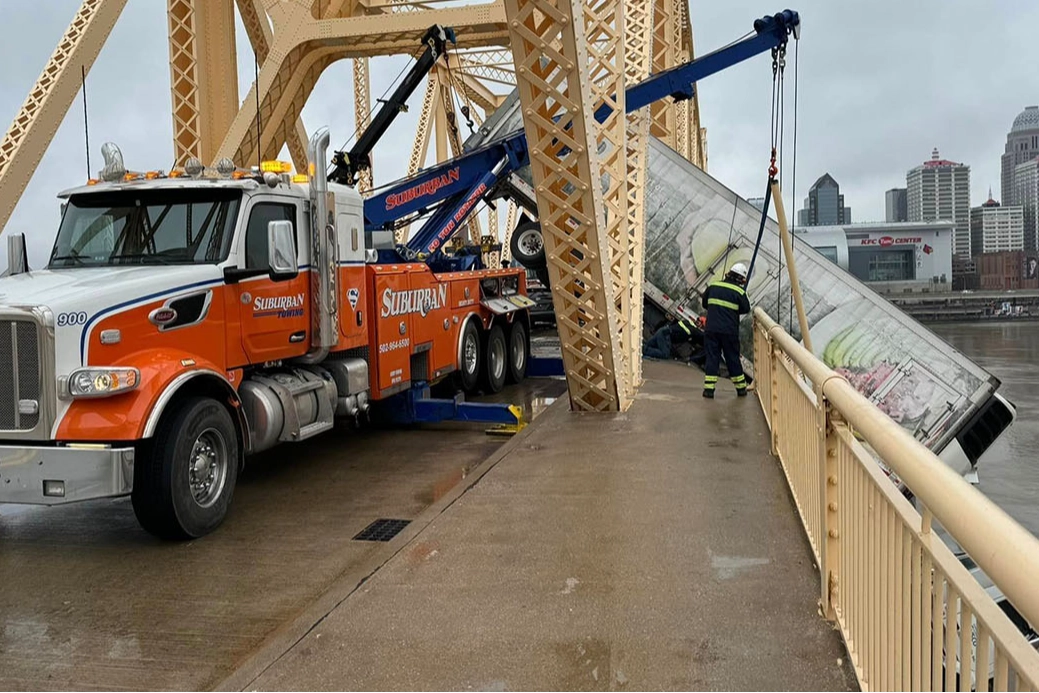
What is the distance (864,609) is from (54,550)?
5.52 metres

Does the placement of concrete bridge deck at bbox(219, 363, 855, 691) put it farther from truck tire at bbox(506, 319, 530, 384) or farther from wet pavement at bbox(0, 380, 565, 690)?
truck tire at bbox(506, 319, 530, 384)

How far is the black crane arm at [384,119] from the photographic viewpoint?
12.6 metres

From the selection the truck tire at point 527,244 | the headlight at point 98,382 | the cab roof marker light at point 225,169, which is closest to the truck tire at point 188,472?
the headlight at point 98,382

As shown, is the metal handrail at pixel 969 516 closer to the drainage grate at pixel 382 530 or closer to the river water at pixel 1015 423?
the drainage grate at pixel 382 530

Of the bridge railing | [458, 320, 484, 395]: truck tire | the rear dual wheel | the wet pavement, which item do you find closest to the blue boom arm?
[458, 320, 484, 395]: truck tire

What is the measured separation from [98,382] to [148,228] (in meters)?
2.00

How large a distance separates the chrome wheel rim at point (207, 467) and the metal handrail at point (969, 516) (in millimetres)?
4772

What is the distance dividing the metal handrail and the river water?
8.65m

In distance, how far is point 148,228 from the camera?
279 inches

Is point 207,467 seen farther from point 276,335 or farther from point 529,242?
point 529,242

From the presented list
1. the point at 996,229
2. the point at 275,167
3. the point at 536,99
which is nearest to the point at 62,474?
the point at 275,167

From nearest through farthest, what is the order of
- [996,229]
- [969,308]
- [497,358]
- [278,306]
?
[278,306] < [497,358] < [969,308] < [996,229]

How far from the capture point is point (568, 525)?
5.63 metres

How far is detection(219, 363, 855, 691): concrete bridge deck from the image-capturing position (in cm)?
360
